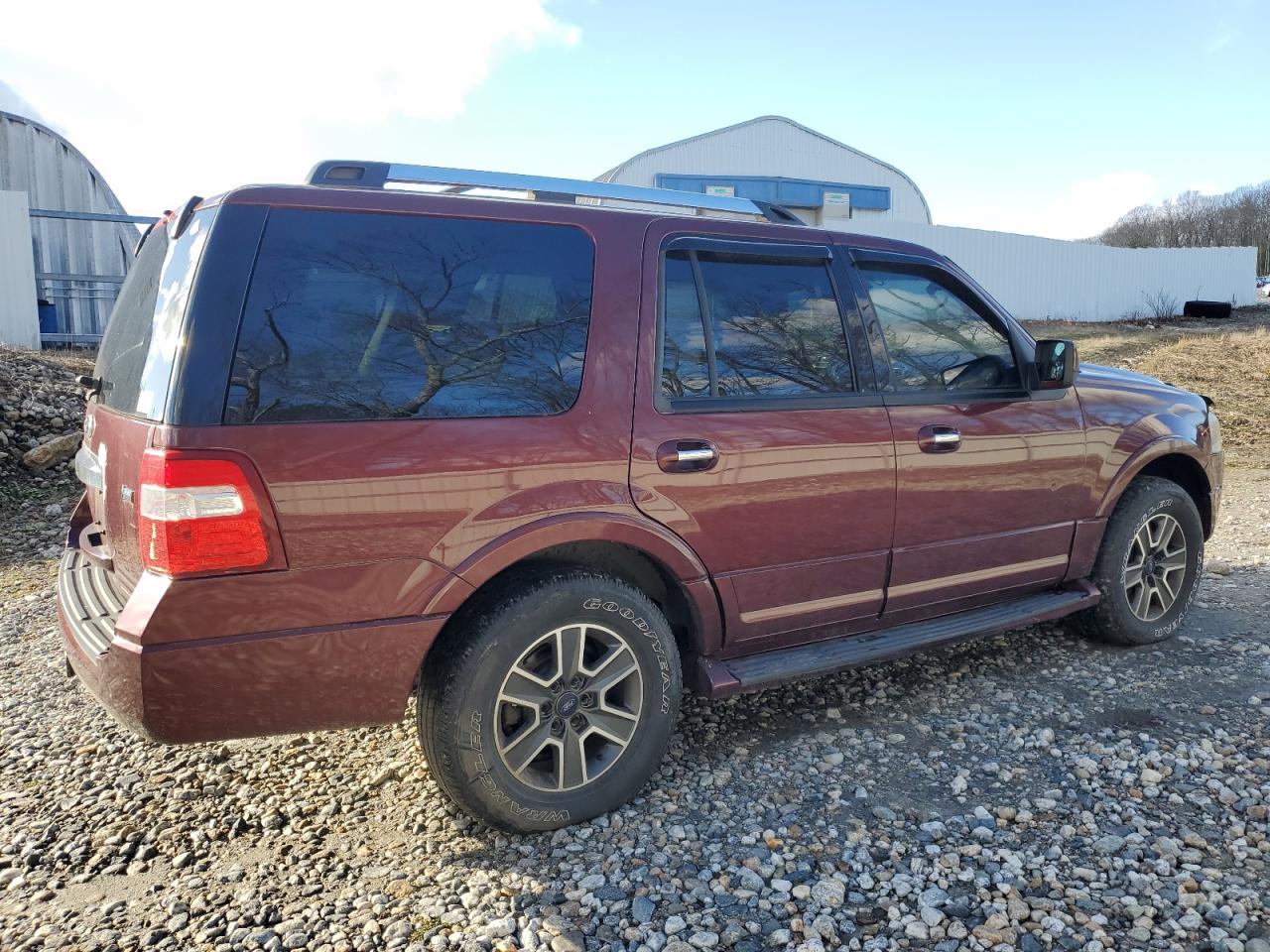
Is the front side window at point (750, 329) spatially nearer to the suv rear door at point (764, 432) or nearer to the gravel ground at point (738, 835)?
the suv rear door at point (764, 432)

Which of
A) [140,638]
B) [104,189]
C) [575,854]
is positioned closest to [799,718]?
[575,854]

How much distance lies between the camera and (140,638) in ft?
8.09

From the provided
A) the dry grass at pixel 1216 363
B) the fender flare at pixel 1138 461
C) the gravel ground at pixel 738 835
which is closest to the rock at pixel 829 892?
the gravel ground at pixel 738 835

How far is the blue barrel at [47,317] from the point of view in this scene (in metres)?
14.4

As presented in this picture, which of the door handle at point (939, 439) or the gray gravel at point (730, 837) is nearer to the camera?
the gray gravel at point (730, 837)

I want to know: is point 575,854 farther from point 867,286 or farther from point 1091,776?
point 867,286

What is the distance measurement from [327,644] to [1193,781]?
9.76 ft

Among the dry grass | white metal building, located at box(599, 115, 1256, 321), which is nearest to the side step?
the dry grass

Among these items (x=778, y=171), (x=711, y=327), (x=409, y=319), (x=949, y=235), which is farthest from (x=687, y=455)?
(x=778, y=171)

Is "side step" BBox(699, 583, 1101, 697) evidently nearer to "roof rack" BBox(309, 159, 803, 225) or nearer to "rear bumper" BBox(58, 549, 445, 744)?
"rear bumper" BBox(58, 549, 445, 744)

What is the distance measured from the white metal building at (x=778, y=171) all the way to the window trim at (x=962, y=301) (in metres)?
24.7

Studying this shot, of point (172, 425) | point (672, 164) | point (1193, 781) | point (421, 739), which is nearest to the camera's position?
point (172, 425)

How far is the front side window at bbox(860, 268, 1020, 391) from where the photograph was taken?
3.79m

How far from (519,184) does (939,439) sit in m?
1.90
